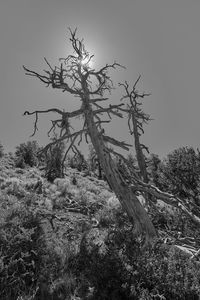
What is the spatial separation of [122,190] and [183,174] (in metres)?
8.30

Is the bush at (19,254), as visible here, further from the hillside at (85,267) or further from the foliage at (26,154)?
the foliage at (26,154)

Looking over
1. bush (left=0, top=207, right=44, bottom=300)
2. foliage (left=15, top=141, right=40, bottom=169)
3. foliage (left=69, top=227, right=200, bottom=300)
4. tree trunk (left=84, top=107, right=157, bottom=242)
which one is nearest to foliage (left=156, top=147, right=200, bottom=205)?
tree trunk (left=84, top=107, right=157, bottom=242)

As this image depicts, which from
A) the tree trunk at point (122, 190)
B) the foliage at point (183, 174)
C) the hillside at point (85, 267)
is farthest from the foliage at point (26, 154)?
the hillside at point (85, 267)

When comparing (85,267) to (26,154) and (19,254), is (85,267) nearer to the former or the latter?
(19,254)

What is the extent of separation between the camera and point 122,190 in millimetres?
8578

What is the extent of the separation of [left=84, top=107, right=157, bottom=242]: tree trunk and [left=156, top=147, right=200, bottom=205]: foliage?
265 inches

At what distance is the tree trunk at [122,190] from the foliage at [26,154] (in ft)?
64.5

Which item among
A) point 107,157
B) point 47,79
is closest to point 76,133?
point 107,157

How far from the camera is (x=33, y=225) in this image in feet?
22.4

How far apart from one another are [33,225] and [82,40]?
8.58 metres

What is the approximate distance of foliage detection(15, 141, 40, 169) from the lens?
27.4m

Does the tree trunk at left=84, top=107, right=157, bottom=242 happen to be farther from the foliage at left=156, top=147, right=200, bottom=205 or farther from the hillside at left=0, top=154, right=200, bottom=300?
the foliage at left=156, top=147, right=200, bottom=205

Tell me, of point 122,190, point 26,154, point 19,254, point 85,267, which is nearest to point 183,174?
point 122,190

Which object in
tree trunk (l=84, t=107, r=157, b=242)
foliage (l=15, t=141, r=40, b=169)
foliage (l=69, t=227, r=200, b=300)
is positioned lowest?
foliage (l=69, t=227, r=200, b=300)
